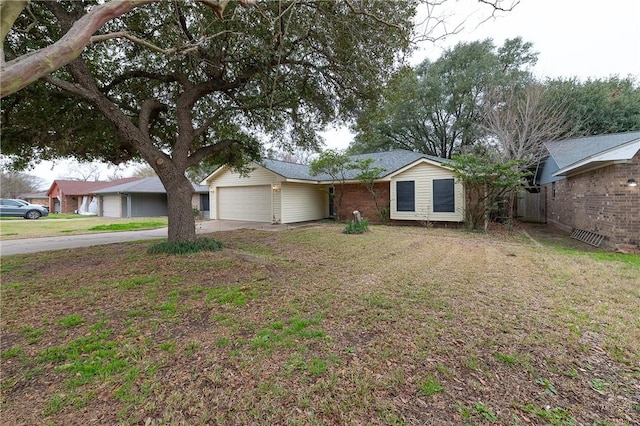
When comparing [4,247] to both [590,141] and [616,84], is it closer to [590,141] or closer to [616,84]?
[590,141]

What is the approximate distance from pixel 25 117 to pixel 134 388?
741 centimetres

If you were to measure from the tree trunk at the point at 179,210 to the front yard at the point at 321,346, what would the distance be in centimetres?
→ 148

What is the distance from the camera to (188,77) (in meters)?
6.82

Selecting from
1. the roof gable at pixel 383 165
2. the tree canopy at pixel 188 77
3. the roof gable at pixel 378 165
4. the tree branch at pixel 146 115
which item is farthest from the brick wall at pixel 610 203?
the tree branch at pixel 146 115

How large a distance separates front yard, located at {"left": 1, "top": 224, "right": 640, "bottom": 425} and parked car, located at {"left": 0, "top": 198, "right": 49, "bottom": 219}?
63.9ft

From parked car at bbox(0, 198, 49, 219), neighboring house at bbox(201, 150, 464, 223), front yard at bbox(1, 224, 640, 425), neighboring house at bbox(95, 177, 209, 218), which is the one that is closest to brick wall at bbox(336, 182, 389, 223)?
neighboring house at bbox(201, 150, 464, 223)

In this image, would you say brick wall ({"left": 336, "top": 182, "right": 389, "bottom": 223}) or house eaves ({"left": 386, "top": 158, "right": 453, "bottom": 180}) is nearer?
house eaves ({"left": 386, "top": 158, "right": 453, "bottom": 180})

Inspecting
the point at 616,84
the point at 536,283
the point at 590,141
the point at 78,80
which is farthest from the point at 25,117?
the point at 616,84

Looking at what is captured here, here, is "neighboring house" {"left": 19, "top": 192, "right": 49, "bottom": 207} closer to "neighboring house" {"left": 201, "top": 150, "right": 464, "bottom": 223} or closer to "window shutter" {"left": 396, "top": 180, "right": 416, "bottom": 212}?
"neighboring house" {"left": 201, "top": 150, "right": 464, "bottom": 223}

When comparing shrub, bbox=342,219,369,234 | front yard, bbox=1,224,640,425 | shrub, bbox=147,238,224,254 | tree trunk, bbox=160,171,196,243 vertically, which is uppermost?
tree trunk, bbox=160,171,196,243

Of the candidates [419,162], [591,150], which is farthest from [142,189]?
[591,150]

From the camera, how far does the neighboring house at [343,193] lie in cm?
1171

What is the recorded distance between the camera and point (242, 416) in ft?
5.84

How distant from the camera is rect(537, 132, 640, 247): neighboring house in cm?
671
